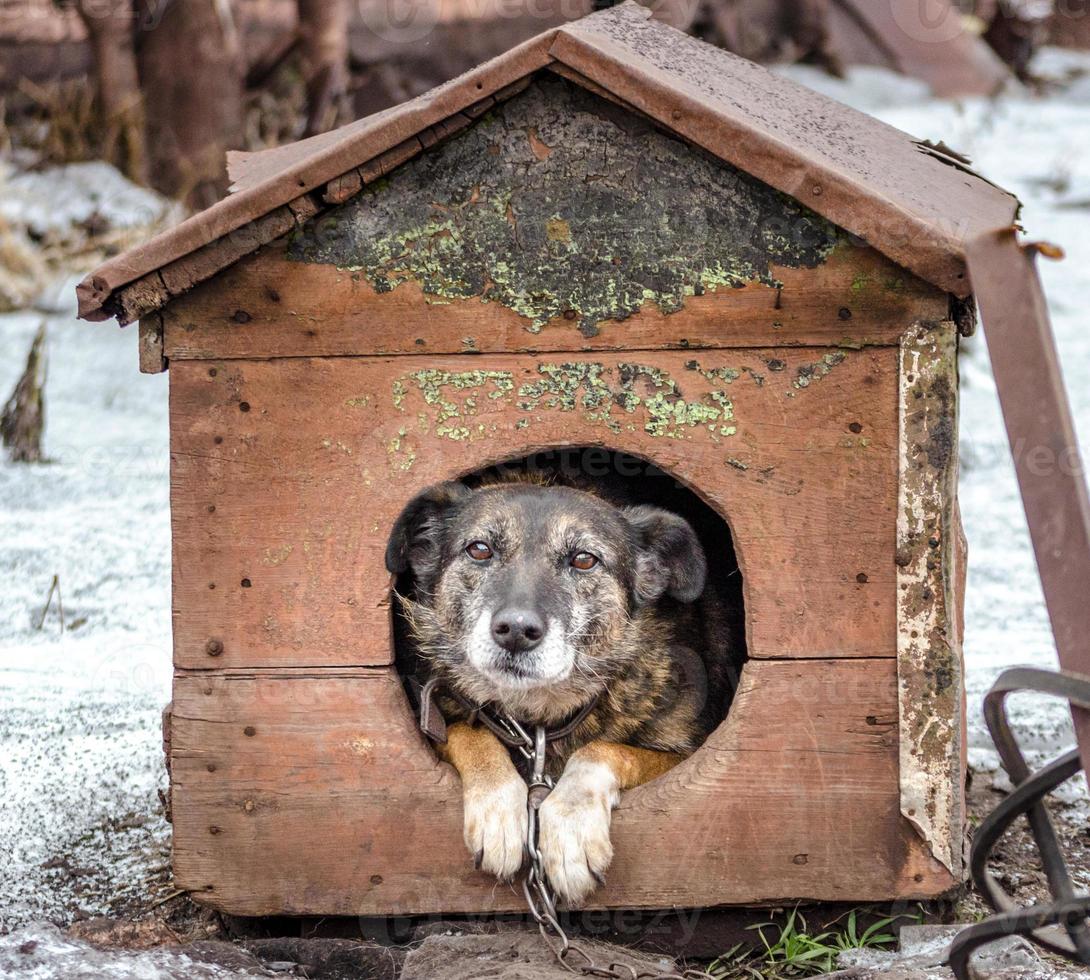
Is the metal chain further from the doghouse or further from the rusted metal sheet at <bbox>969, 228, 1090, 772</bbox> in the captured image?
the rusted metal sheet at <bbox>969, 228, 1090, 772</bbox>

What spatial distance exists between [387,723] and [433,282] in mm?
1137

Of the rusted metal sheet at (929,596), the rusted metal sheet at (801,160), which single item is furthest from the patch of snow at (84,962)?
the rusted metal sheet at (801,160)

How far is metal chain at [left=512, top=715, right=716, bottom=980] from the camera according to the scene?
305cm

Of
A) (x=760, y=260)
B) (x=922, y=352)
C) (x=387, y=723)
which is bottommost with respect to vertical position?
(x=387, y=723)

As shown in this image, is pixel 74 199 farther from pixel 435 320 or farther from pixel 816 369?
pixel 816 369

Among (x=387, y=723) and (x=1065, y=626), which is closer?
(x=1065, y=626)

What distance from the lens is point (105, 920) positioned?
328cm

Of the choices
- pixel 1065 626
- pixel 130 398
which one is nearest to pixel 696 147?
pixel 1065 626

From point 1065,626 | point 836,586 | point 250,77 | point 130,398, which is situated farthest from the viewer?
point 250,77

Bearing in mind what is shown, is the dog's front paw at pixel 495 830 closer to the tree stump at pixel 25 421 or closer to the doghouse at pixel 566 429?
the doghouse at pixel 566 429

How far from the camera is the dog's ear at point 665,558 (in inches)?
151

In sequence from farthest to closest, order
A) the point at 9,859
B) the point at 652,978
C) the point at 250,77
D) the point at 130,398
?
1. the point at 250,77
2. the point at 130,398
3. the point at 9,859
4. the point at 652,978

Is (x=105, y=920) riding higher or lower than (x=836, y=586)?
lower

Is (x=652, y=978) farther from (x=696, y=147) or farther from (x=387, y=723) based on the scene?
(x=696, y=147)
